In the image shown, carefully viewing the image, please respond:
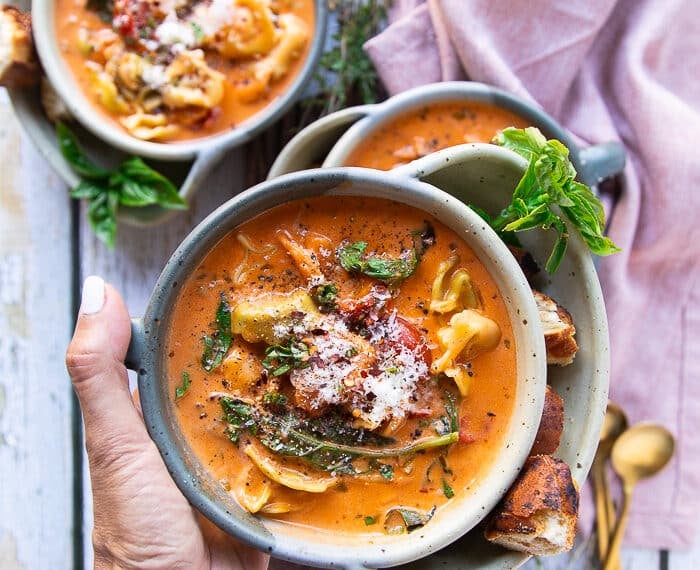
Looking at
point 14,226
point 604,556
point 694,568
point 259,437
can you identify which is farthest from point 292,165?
point 694,568

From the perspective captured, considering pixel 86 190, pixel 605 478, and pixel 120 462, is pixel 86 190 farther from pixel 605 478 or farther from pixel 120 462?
pixel 605 478

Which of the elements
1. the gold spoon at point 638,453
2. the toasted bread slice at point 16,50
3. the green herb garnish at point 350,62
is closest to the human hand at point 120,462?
the toasted bread slice at point 16,50

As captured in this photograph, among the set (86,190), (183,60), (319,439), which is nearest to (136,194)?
(86,190)

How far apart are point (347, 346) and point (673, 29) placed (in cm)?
163

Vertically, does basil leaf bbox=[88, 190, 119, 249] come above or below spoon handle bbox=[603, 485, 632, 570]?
above

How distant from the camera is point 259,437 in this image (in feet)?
6.13

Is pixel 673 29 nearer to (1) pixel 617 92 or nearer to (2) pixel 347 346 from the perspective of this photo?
(1) pixel 617 92

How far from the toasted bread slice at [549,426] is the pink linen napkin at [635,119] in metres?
0.77

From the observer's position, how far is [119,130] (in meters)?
2.68

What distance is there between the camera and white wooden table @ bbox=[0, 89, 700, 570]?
2.82 meters

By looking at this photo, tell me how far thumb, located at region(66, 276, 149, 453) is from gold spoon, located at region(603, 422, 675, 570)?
1.66m

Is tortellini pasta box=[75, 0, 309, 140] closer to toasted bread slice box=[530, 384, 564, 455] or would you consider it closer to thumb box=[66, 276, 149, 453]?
thumb box=[66, 276, 149, 453]

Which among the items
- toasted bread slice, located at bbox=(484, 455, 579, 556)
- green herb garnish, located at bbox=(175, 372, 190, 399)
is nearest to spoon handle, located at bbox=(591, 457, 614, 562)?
toasted bread slice, located at bbox=(484, 455, 579, 556)

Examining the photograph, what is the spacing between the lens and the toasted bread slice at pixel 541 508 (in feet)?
6.10
